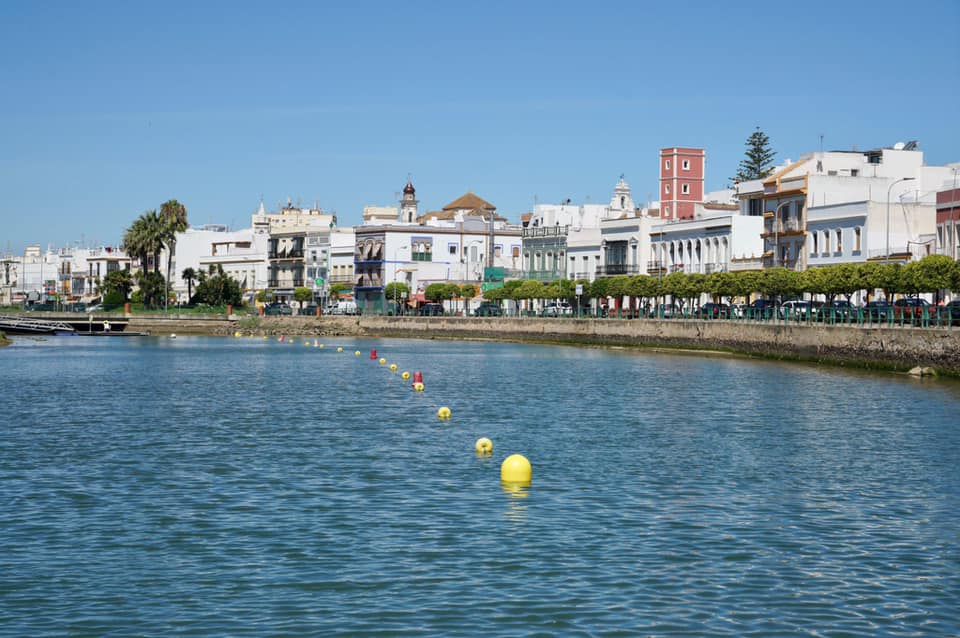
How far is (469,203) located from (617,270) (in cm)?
5849

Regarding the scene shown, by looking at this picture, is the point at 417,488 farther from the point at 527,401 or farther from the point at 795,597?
the point at 527,401

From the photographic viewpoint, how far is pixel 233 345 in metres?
98.4

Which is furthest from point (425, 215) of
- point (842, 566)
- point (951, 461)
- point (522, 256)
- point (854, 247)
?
point (842, 566)

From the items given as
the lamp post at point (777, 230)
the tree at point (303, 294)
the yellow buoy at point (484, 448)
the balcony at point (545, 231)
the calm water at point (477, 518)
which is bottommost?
the calm water at point (477, 518)

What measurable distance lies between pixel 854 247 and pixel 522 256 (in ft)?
173

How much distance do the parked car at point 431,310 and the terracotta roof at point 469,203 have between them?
4088cm

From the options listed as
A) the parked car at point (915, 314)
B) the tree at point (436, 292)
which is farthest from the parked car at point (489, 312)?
the parked car at point (915, 314)

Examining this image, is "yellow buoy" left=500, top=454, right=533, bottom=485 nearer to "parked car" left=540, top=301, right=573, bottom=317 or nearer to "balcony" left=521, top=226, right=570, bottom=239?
"parked car" left=540, top=301, right=573, bottom=317

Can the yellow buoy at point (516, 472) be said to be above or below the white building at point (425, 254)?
below

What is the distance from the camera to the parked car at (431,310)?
394 feet

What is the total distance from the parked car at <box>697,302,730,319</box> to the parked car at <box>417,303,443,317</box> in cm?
3962

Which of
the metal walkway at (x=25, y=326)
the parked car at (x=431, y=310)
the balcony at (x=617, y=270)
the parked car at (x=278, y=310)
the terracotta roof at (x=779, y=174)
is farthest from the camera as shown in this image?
the parked car at (x=278, y=310)

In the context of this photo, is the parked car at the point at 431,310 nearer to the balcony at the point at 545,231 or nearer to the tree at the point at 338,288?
the balcony at the point at 545,231

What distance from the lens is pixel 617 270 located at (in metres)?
111
